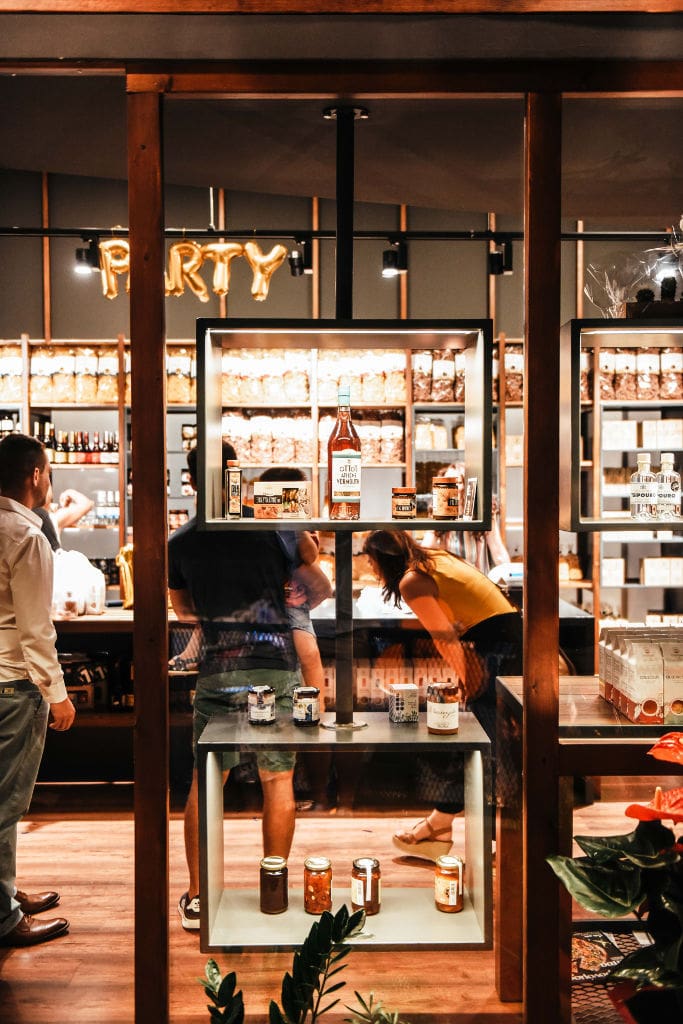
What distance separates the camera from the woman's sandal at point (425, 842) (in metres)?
2.65

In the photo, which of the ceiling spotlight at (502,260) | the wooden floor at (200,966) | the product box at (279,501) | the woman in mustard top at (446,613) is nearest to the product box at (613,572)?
the ceiling spotlight at (502,260)

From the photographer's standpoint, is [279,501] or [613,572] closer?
[279,501]

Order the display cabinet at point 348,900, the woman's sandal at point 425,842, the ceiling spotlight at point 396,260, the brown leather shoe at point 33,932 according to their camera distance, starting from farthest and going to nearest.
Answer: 1. the ceiling spotlight at point 396,260
2. the brown leather shoe at point 33,932
3. the woman's sandal at point 425,842
4. the display cabinet at point 348,900

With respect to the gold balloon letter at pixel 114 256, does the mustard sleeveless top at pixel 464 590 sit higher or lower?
lower

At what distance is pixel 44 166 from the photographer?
374 centimetres

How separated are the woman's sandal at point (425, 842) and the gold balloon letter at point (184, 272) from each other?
2.02 metres

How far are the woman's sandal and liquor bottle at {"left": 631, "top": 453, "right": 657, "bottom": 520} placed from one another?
1124 mm

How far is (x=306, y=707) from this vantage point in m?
2.39

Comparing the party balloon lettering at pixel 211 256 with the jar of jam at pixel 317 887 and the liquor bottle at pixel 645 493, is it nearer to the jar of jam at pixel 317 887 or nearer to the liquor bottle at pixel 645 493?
the liquor bottle at pixel 645 493

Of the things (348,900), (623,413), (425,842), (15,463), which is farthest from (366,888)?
(623,413)

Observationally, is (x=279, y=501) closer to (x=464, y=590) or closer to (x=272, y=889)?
(x=464, y=590)

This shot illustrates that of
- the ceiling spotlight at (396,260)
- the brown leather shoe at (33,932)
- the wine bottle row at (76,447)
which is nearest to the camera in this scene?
the brown leather shoe at (33,932)

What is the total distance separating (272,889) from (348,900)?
225 mm

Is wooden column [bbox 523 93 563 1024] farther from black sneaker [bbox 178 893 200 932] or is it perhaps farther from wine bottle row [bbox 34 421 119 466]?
wine bottle row [bbox 34 421 119 466]
